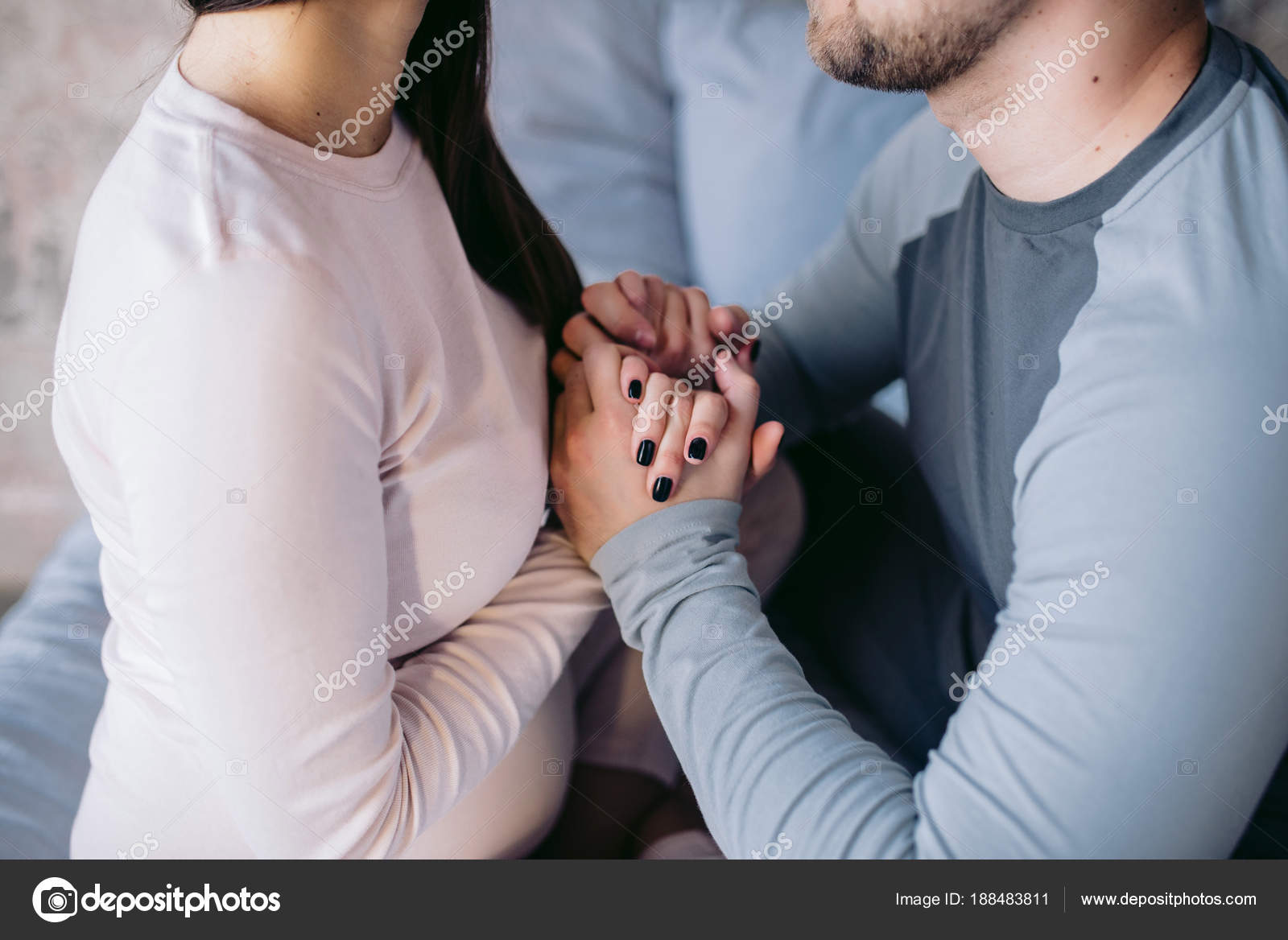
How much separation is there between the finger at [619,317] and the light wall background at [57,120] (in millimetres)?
429

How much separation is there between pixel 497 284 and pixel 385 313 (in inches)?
8.6

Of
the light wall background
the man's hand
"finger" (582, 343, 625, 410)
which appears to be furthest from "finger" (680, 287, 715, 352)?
the light wall background

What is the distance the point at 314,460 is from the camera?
451mm

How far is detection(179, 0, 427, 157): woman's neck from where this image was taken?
0.51 metres

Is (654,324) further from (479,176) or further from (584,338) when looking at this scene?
(479,176)

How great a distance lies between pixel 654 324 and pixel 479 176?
0.20 metres

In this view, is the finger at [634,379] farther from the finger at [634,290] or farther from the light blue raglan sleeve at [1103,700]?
the light blue raglan sleeve at [1103,700]

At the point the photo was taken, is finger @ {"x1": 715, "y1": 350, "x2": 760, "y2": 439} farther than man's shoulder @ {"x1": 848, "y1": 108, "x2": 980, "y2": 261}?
No

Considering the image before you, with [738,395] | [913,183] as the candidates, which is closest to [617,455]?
[738,395]

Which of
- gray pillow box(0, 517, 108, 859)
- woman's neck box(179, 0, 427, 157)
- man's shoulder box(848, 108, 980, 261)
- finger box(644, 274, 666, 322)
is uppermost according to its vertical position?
woman's neck box(179, 0, 427, 157)

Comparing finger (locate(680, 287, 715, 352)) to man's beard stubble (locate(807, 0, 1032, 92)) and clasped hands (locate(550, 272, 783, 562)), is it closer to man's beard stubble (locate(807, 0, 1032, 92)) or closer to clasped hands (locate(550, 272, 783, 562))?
clasped hands (locate(550, 272, 783, 562))

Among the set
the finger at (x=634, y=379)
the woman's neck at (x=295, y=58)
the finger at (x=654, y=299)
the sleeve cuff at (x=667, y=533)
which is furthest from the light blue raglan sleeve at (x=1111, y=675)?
the woman's neck at (x=295, y=58)
